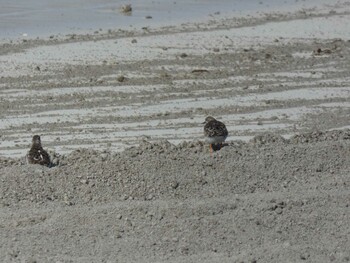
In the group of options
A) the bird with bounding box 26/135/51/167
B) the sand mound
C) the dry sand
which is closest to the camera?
the sand mound

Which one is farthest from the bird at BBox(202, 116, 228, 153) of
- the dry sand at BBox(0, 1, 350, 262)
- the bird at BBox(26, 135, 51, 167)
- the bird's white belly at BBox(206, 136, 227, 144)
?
the bird at BBox(26, 135, 51, 167)

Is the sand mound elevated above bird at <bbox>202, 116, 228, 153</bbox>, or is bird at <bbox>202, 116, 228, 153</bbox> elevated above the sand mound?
bird at <bbox>202, 116, 228, 153</bbox>

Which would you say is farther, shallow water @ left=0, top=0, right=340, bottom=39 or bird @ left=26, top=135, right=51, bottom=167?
shallow water @ left=0, top=0, right=340, bottom=39

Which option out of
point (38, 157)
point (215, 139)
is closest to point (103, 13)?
point (215, 139)

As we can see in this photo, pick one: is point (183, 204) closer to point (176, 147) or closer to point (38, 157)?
point (38, 157)

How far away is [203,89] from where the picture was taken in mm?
16984

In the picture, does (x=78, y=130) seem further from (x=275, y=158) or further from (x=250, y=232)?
(x=250, y=232)

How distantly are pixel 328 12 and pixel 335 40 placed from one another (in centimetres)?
429

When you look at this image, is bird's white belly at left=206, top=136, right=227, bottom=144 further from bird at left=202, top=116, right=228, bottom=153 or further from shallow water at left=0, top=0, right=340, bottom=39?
shallow water at left=0, top=0, right=340, bottom=39

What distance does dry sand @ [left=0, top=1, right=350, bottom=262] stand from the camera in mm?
9523

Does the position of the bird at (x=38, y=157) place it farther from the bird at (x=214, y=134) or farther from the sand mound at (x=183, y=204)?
the bird at (x=214, y=134)

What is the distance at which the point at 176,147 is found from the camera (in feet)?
40.4

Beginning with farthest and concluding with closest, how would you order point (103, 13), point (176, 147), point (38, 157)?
1. point (103, 13)
2. point (176, 147)
3. point (38, 157)

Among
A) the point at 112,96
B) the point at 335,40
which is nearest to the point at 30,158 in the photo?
the point at 112,96
